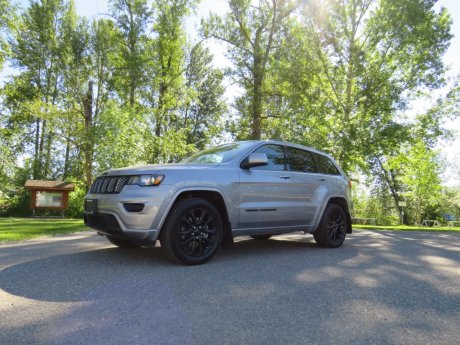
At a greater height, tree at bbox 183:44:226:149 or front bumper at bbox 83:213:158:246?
tree at bbox 183:44:226:149

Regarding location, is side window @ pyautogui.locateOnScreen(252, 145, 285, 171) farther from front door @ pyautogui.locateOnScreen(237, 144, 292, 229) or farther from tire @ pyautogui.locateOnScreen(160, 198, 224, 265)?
tire @ pyautogui.locateOnScreen(160, 198, 224, 265)

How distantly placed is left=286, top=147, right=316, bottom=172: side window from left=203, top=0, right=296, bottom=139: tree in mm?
16847

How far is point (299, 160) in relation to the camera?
258 inches

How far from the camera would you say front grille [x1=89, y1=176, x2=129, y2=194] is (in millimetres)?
4730

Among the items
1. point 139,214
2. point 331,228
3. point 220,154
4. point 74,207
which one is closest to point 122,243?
point 139,214

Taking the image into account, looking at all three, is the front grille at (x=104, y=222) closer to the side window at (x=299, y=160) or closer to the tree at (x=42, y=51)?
the side window at (x=299, y=160)

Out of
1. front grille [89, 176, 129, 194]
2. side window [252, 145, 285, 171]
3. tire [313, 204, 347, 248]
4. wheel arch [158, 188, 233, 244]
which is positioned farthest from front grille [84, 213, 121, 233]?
tire [313, 204, 347, 248]

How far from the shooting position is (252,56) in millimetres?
24844

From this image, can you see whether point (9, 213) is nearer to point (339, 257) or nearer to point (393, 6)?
point (339, 257)

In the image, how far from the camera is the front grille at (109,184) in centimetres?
473

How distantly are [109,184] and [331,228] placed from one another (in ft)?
13.5

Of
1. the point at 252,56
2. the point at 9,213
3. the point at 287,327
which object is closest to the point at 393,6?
the point at 252,56

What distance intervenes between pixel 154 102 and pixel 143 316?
1092 inches

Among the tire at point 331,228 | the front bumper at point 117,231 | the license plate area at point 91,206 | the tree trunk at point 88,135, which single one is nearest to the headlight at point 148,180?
the front bumper at point 117,231
